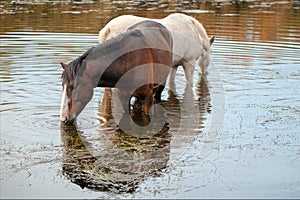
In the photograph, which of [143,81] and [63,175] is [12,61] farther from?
[63,175]

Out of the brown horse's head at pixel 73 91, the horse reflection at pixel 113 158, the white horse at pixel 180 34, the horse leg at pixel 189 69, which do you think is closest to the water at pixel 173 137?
the horse reflection at pixel 113 158

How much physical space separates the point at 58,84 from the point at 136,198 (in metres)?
5.82

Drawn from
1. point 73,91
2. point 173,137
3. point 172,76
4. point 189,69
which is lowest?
point 172,76

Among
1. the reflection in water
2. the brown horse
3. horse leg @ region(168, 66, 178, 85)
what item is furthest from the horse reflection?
A: horse leg @ region(168, 66, 178, 85)

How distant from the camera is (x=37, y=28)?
1941 cm

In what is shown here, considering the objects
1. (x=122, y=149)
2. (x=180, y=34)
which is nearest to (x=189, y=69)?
(x=180, y=34)

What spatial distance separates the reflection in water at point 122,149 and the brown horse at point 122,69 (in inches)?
16.9

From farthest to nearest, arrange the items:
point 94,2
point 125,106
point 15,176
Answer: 1. point 94,2
2. point 125,106
3. point 15,176

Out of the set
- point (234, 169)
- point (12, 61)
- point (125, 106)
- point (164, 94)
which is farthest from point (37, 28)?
point (234, 169)

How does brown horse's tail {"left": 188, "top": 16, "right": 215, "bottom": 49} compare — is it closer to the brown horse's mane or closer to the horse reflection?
the horse reflection

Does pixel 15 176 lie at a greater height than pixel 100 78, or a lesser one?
lesser

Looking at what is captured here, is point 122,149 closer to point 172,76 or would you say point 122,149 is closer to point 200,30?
point 172,76

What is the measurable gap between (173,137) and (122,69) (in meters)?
1.11

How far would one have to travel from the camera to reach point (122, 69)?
7863 mm
